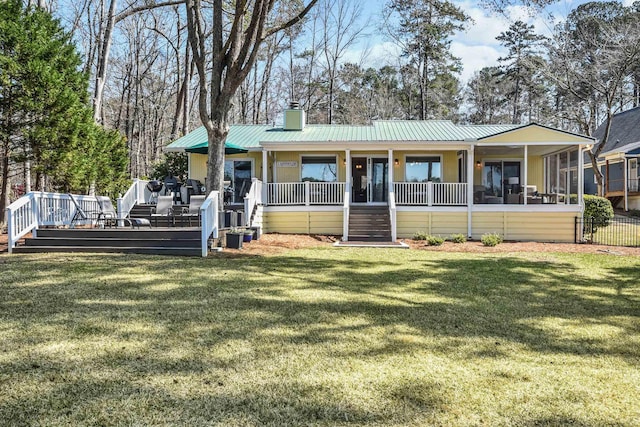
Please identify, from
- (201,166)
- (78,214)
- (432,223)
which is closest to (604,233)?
(432,223)

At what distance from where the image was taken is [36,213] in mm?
9773

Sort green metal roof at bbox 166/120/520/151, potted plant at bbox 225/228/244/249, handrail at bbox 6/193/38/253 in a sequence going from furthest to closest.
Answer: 1. green metal roof at bbox 166/120/520/151
2. potted plant at bbox 225/228/244/249
3. handrail at bbox 6/193/38/253

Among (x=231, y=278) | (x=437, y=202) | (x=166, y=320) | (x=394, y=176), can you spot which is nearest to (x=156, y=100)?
(x=394, y=176)

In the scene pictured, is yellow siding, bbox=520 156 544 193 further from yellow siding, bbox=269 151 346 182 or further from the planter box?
the planter box

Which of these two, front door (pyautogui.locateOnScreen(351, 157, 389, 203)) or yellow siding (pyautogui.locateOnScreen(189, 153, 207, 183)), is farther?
front door (pyautogui.locateOnScreen(351, 157, 389, 203))

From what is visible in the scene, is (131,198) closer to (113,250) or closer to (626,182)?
(113,250)

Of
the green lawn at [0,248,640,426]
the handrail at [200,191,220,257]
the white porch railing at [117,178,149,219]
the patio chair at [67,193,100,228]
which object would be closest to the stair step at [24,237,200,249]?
the handrail at [200,191,220,257]

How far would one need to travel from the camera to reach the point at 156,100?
3089 cm

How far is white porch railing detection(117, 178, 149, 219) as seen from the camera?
42.8ft

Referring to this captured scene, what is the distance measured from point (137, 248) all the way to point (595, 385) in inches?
325

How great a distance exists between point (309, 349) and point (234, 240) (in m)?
6.62

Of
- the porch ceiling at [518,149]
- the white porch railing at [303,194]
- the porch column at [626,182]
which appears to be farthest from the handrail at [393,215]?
the porch column at [626,182]

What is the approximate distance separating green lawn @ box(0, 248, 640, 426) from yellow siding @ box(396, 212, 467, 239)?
694cm

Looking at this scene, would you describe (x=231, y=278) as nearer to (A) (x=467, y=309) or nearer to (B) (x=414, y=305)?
(B) (x=414, y=305)
